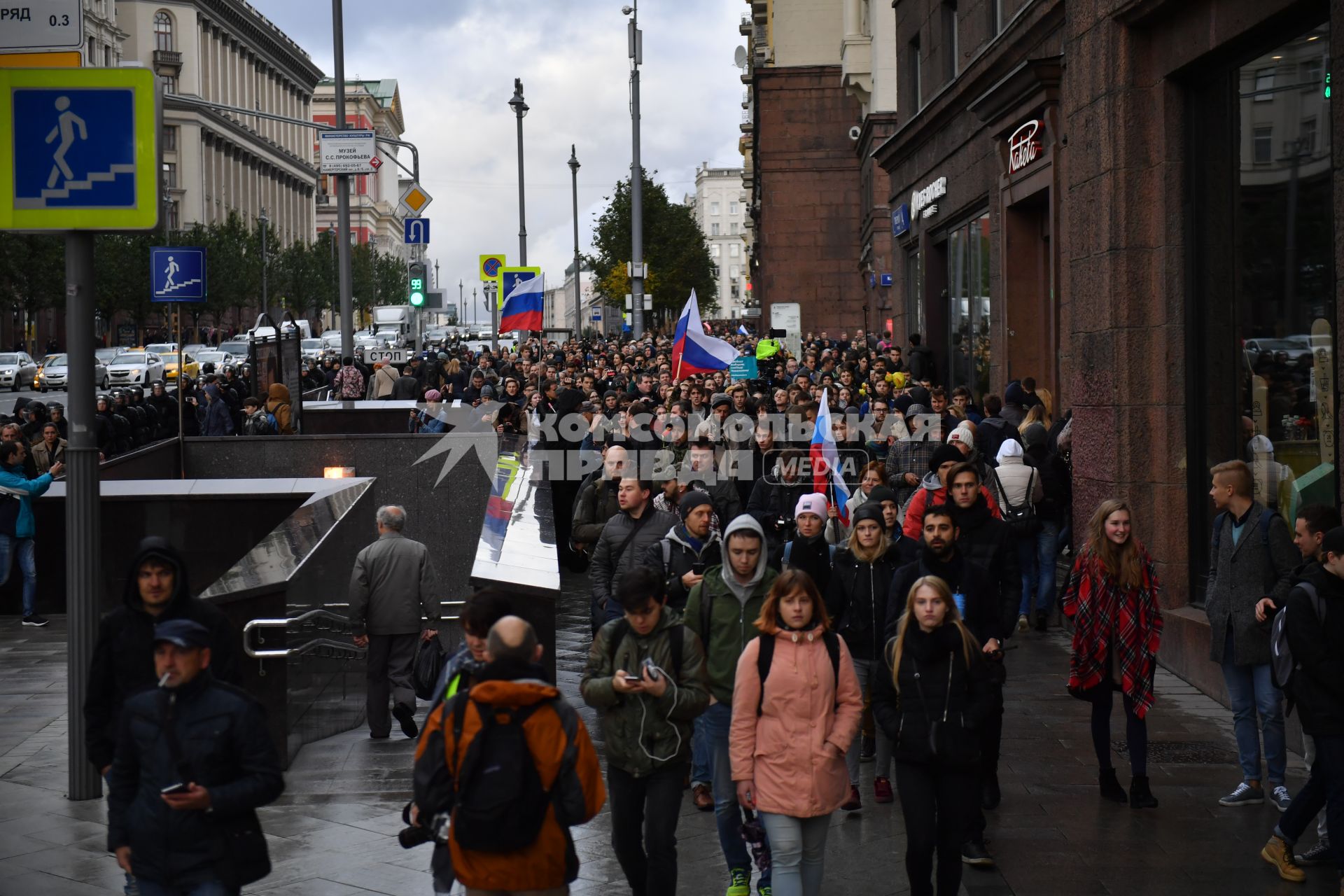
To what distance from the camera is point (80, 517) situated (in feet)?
27.8

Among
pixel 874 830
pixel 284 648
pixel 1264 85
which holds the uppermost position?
pixel 1264 85

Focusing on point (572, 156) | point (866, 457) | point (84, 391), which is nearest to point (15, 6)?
point (84, 391)

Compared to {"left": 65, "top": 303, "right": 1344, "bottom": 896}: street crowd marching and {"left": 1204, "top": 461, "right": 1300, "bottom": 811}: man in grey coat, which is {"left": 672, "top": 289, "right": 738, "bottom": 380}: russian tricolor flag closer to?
{"left": 65, "top": 303, "right": 1344, "bottom": 896}: street crowd marching

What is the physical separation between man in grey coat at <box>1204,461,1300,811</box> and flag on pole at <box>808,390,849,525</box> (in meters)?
4.64

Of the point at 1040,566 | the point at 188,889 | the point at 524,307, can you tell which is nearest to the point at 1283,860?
the point at 188,889

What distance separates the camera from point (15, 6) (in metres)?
6.85

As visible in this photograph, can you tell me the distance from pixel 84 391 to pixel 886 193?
3617cm

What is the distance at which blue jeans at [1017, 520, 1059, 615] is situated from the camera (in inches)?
519

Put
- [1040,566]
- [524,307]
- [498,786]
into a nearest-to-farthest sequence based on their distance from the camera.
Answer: [498,786], [1040,566], [524,307]

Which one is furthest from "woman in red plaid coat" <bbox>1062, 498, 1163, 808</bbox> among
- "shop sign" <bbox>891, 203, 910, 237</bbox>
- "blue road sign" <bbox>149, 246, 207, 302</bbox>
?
"shop sign" <bbox>891, 203, 910, 237</bbox>

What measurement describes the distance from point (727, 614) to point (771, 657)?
3.34 ft

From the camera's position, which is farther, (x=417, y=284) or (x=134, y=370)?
(x=134, y=370)

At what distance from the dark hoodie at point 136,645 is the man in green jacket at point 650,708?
1.39m

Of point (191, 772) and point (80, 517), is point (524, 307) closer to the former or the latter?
point (80, 517)
